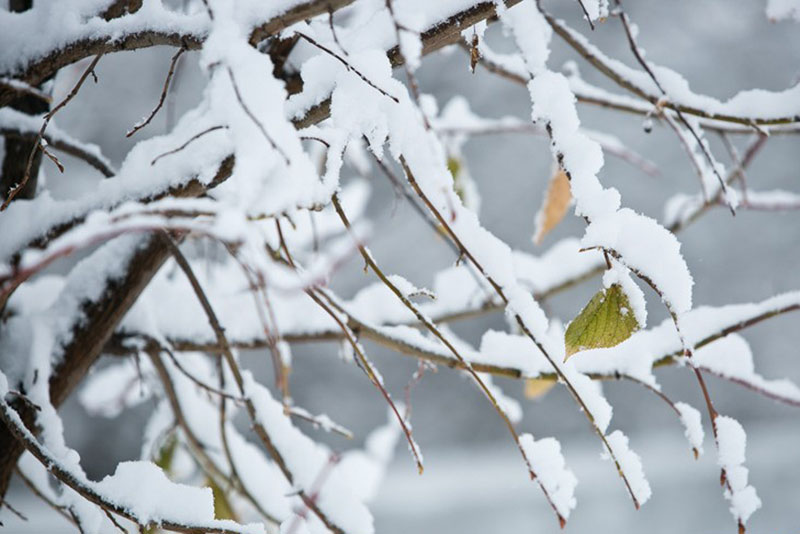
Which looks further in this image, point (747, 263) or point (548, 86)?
point (747, 263)

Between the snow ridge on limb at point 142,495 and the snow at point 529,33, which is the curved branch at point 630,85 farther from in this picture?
the snow ridge on limb at point 142,495

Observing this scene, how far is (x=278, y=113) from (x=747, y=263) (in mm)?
3977

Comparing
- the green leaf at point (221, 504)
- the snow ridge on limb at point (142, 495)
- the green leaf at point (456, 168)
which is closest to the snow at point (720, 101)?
the green leaf at point (456, 168)

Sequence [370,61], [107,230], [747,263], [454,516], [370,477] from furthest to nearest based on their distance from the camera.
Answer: [747,263]
[454,516]
[370,477]
[370,61]
[107,230]

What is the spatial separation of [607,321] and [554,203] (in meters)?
0.22

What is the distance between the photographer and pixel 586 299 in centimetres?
331

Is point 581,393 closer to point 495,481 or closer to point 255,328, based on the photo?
point 255,328

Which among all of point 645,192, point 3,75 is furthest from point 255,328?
point 645,192

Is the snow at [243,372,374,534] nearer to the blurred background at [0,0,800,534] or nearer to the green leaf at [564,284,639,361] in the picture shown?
the green leaf at [564,284,639,361]

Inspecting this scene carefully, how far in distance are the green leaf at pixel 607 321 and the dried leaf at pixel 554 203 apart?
0.20m

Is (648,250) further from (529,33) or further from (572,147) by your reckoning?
(529,33)

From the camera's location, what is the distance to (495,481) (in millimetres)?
3643

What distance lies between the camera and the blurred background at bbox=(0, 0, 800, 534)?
10.8ft

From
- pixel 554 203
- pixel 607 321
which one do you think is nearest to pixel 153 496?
pixel 607 321
